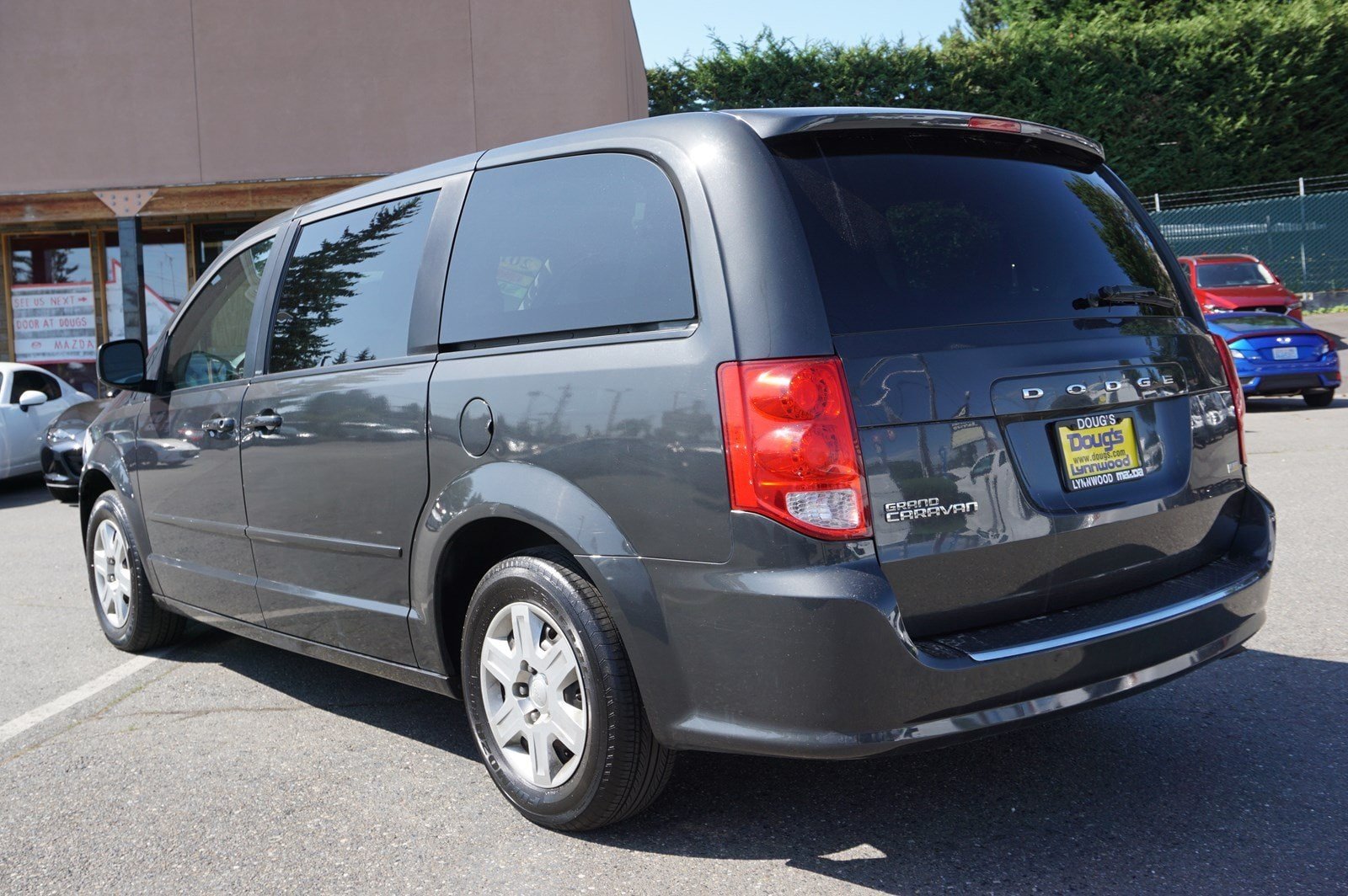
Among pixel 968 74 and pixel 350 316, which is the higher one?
pixel 968 74

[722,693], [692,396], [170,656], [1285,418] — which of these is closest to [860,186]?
[692,396]

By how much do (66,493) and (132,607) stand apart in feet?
20.4

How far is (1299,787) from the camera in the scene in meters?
3.22

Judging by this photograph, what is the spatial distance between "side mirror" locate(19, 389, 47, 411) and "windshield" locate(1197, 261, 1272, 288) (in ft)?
47.7

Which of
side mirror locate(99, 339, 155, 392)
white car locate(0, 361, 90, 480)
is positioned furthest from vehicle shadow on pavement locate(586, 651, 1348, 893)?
white car locate(0, 361, 90, 480)

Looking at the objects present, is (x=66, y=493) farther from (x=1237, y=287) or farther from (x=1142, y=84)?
(x=1142, y=84)

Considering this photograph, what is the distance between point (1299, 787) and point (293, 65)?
1462 cm

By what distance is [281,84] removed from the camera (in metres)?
14.9

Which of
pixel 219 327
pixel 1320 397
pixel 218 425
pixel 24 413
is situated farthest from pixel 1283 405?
pixel 24 413

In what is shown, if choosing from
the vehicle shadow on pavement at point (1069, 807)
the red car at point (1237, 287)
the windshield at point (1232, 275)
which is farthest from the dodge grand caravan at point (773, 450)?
the windshield at point (1232, 275)

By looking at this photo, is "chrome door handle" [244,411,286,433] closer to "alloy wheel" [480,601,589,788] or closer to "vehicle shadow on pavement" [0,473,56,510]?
"alloy wheel" [480,601,589,788]

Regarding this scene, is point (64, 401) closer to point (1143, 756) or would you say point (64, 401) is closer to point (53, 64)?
point (53, 64)

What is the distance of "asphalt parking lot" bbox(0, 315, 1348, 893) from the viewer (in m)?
2.87

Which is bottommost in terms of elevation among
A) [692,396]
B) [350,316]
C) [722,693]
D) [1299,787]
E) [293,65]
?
[1299,787]
